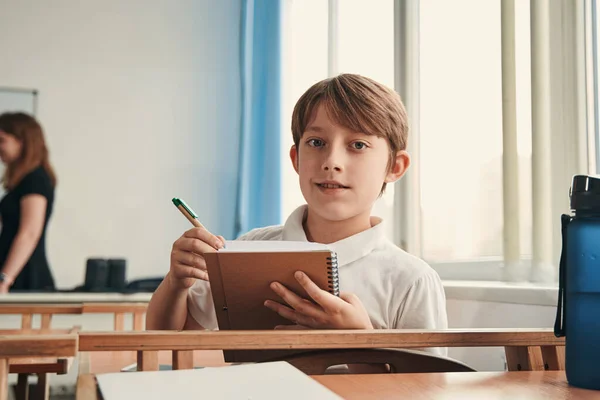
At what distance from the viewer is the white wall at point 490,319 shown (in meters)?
1.59

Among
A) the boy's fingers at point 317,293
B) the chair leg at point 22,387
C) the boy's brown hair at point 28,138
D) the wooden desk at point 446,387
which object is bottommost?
the chair leg at point 22,387

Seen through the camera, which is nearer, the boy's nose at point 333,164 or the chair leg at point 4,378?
the chair leg at point 4,378

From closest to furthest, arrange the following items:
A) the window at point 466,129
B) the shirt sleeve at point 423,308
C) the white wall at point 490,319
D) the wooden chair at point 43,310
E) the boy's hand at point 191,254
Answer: the boy's hand at point 191,254 → the shirt sleeve at point 423,308 → the white wall at point 490,319 → the window at point 466,129 → the wooden chair at point 43,310

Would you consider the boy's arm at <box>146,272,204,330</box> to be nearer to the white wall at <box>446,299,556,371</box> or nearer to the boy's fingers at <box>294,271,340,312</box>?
the boy's fingers at <box>294,271,340,312</box>

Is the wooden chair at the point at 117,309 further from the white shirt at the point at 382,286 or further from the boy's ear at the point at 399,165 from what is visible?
the boy's ear at the point at 399,165

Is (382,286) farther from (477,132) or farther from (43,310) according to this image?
(43,310)

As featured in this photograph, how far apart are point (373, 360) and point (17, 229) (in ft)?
11.0

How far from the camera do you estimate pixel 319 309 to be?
97 centimetres

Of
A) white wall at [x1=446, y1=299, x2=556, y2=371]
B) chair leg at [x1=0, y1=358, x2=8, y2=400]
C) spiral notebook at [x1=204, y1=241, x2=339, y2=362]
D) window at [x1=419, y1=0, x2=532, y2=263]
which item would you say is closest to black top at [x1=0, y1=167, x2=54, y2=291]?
window at [x1=419, y1=0, x2=532, y2=263]

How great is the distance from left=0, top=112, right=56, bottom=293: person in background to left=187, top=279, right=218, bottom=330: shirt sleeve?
9.17ft

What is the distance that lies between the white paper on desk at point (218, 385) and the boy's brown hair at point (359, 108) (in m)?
0.64

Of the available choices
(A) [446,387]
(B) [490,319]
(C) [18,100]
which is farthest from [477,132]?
(C) [18,100]

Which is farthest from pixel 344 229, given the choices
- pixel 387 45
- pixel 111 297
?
pixel 111 297

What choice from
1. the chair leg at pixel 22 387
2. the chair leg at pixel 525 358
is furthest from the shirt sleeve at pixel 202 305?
the chair leg at pixel 22 387
